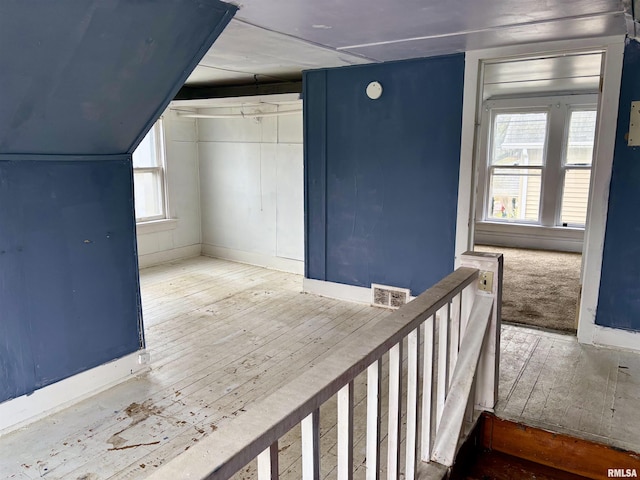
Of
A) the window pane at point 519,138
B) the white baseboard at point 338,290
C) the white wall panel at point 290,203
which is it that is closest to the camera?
the white baseboard at point 338,290

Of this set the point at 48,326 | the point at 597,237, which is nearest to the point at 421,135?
the point at 597,237

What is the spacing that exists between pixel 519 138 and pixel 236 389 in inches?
230

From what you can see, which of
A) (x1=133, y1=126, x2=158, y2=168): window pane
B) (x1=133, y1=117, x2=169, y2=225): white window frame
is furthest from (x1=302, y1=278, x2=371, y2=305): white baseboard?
(x1=133, y1=126, x2=158, y2=168): window pane

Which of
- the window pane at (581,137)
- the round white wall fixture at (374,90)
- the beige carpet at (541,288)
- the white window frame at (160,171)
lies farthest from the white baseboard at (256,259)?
the window pane at (581,137)

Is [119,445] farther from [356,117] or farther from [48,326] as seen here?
[356,117]

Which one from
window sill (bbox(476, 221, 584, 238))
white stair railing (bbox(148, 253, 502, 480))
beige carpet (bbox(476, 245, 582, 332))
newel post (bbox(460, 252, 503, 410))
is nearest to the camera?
white stair railing (bbox(148, 253, 502, 480))

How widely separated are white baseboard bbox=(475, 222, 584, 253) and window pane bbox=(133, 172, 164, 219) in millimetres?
4751

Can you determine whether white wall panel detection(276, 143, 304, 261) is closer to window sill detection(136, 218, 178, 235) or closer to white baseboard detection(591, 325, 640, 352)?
window sill detection(136, 218, 178, 235)

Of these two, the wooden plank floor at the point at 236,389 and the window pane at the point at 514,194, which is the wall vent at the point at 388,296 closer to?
the wooden plank floor at the point at 236,389

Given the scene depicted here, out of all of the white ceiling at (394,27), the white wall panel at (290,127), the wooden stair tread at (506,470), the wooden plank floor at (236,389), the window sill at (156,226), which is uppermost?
the white ceiling at (394,27)

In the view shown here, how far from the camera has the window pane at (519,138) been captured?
669 cm

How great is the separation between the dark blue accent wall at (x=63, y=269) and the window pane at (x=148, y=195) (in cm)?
306

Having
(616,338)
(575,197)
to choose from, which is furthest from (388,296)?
(575,197)

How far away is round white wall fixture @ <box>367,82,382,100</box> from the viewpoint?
13.1 feet
